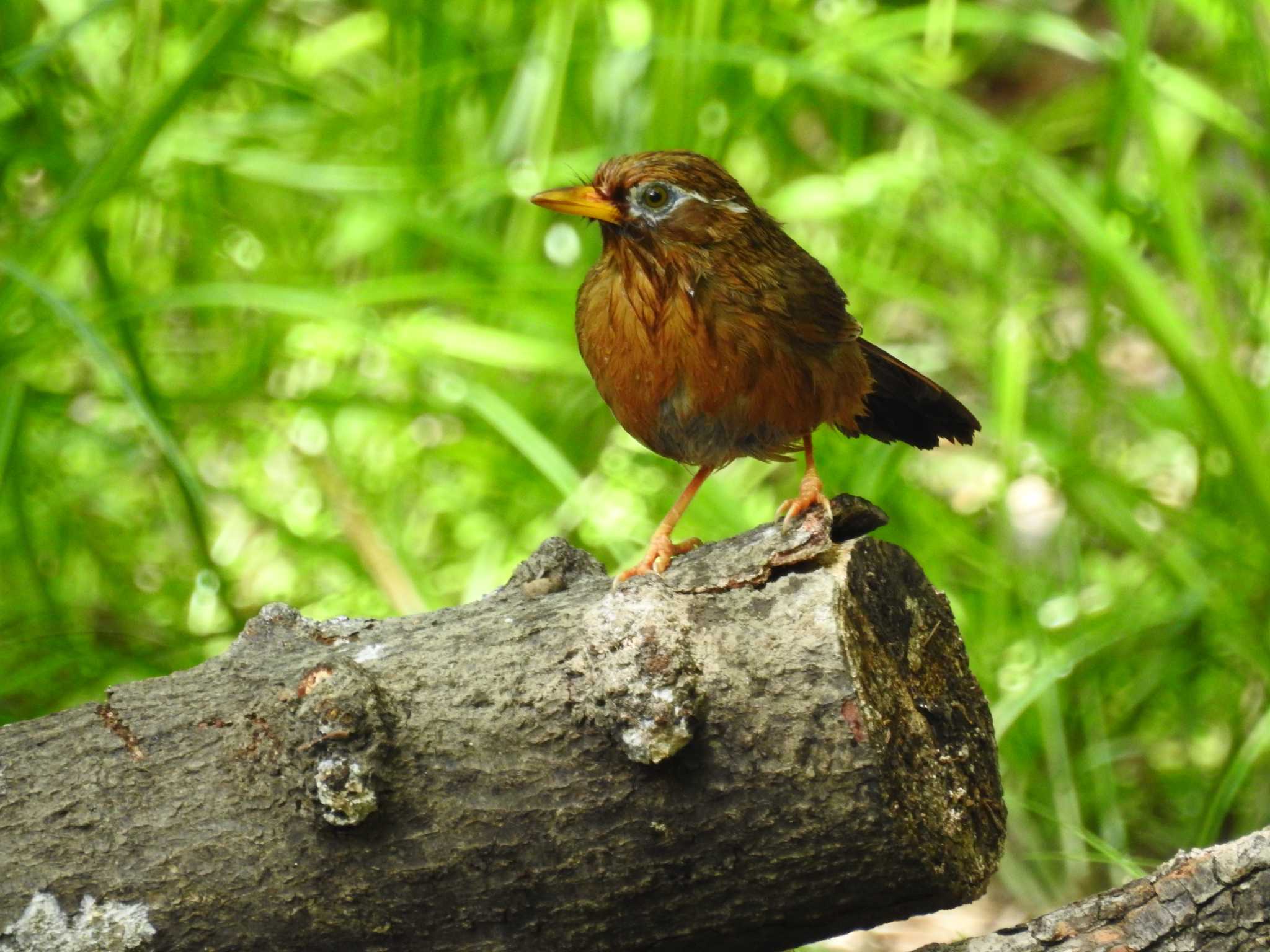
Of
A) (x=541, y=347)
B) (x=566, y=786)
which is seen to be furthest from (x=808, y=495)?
(x=541, y=347)

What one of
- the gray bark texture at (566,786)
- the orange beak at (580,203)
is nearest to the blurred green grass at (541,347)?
the orange beak at (580,203)

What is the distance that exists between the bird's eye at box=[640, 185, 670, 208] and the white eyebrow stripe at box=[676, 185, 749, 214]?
2cm

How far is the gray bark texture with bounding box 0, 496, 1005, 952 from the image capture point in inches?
70.2

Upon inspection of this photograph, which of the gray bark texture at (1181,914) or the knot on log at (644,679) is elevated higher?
the knot on log at (644,679)

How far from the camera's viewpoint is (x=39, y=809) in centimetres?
201

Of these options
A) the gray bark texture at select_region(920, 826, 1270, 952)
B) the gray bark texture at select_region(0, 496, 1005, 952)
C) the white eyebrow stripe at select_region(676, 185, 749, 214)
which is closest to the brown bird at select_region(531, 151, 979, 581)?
the white eyebrow stripe at select_region(676, 185, 749, 214)

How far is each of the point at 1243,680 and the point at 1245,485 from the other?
0.84 meters

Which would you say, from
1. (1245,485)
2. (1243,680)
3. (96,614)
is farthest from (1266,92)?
(96,614)

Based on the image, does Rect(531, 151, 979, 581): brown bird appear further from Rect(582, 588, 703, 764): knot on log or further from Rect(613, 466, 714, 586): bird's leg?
Rect(582, 588, 703, 764): knot on log

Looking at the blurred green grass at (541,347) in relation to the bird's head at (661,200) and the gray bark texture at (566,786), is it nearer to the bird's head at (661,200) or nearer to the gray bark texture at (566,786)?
the bird's head at (661,200)

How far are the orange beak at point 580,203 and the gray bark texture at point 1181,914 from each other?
1.35 m

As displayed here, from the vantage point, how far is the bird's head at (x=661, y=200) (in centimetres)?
247

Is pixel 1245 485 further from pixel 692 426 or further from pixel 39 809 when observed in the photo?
pixel 39 809

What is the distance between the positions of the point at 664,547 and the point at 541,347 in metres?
1.71
